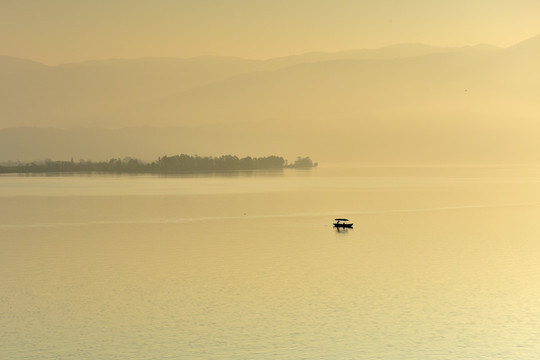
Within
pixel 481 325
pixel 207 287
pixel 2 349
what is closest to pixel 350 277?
pixel 207 287

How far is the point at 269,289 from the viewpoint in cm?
3412

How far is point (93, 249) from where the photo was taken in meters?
48.0

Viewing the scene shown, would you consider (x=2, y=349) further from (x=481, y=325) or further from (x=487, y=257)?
(x=487, y=257)

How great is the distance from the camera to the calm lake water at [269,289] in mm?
25219

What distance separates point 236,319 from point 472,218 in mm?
45679

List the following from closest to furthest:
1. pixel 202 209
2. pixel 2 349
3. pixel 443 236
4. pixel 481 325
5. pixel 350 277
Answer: pixel 2 349 < pixel 481 325 < pixel 350 277 < pixel 443 236 < pixel 202 209

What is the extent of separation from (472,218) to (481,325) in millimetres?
42724

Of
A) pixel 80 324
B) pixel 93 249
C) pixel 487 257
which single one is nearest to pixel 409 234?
pixel 487 257

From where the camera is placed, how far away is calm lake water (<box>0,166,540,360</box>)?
82.7 ft

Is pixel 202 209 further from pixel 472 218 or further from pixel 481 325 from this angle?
pixel 481 325

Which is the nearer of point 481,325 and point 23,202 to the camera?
point 481,325

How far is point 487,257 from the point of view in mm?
44312

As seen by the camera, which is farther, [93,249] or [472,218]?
[472,218]

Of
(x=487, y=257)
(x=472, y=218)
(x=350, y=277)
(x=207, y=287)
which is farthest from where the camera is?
(x=472, y=218)
